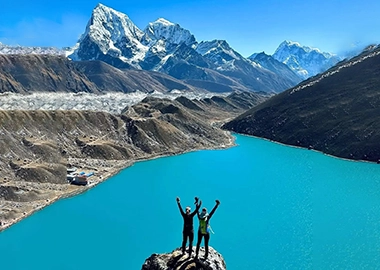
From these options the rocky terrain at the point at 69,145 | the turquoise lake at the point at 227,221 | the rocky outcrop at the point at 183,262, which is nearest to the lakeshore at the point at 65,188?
the rocky terrain at the point at 69,145

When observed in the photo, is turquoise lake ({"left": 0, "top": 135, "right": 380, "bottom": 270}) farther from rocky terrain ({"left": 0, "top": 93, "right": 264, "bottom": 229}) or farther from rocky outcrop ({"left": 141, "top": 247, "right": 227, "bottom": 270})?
rocky outcrop ({"left": 141, "top": 247, "right": 227, "bottom": 270})

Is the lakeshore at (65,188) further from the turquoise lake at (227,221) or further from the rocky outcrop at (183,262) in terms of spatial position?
the rocky outcrop at (183,262)

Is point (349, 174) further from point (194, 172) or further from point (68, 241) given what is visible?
point (68, 241)

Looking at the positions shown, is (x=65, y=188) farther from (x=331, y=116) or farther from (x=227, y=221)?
(x=331, y=116)

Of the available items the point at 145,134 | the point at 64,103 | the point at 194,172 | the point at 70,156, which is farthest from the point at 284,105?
the point at 64,103

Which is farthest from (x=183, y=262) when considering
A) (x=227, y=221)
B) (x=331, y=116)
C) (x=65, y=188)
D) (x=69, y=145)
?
(x=331, y=116)

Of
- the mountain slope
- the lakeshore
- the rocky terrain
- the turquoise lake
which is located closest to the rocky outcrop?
the turquoise lake
